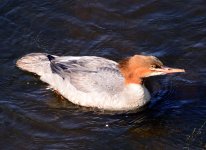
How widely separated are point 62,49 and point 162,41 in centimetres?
234

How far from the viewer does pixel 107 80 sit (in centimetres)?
1059

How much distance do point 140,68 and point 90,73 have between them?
3.58 feet

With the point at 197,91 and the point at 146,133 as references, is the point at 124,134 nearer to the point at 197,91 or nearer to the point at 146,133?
the point at 146,133

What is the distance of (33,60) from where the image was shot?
1170cm

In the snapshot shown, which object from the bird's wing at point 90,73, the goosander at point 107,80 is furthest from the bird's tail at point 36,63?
the goosander at point 107,80

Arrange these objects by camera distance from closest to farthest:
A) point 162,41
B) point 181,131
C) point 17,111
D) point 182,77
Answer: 1. point 181,131
2. point 17,111
3. point 182,77
4. point 162,41

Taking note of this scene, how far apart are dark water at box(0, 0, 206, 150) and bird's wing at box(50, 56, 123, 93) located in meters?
0.49

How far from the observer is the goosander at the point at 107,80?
10.3m

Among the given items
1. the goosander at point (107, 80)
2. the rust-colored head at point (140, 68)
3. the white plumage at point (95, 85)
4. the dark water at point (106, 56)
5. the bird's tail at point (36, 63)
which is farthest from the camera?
the bird's tail at point (36, 63)

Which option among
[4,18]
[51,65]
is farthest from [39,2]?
[51,65]

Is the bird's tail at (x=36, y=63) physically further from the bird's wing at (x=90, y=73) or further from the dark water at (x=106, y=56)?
the bird's wing at (x=90, y=73)

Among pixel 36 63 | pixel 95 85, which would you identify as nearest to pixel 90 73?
pixel 95 85

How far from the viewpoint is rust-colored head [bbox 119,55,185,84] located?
10117 millimetres

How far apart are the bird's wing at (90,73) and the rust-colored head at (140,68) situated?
0.21 meters
